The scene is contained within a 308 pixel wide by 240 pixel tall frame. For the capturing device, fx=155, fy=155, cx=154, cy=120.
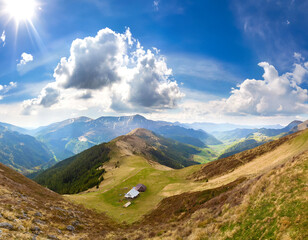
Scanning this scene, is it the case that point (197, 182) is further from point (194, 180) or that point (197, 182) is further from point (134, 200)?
point (134, 200)

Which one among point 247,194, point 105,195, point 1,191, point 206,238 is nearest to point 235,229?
point 206,238

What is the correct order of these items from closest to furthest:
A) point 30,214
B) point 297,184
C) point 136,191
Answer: point 297,184, point 30,214, point 136,191

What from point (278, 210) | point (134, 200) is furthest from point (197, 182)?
point (278, 210)

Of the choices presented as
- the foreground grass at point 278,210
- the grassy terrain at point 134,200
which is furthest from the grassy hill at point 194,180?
the foreground grass at point 278,210

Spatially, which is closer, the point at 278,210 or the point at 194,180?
the point at 278,210

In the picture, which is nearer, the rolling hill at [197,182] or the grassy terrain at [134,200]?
the rolling hill at [197,182]

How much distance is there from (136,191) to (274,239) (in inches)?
2374

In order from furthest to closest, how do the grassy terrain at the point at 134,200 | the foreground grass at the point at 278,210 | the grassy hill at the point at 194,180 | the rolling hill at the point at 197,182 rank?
the grassy terrain at the point at 134,200
the grassy hill at the point at 194,180
the rolling hill at the point at 197,182
the foreground grass at the point at 278,210

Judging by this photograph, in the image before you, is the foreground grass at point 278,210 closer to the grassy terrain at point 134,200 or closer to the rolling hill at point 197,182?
the rolling hill at point 197,182

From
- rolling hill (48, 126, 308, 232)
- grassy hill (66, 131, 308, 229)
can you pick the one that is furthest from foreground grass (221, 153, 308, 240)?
grassy hill (66, 131, 308, 229)

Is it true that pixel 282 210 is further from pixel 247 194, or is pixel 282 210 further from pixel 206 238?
pixel 206 238

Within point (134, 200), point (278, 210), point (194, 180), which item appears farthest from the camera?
point (194, 180)

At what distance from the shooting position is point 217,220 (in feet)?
71.2

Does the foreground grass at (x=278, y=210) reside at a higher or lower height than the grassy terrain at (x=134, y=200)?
higher
